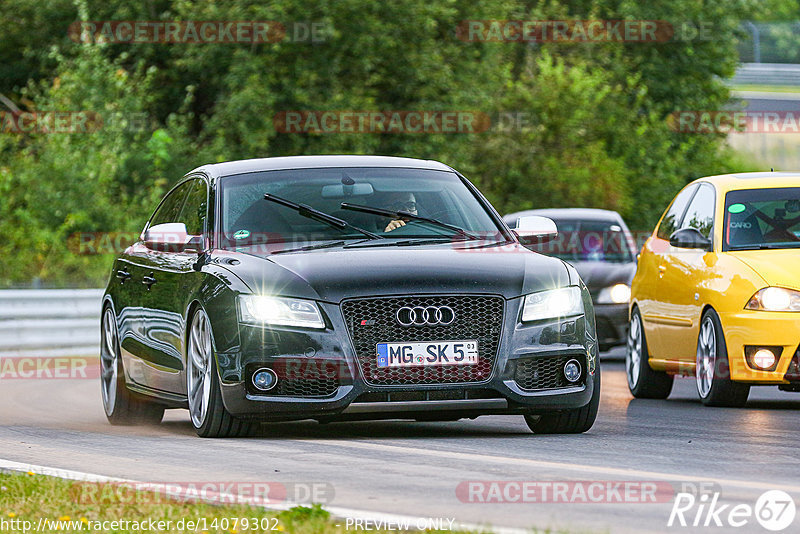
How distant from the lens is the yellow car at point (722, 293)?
11742 millimetres

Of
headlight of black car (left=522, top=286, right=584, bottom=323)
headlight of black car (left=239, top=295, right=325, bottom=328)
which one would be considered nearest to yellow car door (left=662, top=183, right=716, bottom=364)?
headlight of black car (left=522, top=286, right=584, bottom=323)

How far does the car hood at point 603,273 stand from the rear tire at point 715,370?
7.22 m

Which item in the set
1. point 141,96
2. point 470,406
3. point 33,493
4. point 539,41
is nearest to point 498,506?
point 33,493

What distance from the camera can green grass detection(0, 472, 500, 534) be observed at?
20.3ft

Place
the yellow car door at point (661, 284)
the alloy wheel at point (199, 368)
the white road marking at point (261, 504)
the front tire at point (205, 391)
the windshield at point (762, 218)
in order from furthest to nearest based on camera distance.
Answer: the yellow car door at point (661, 284), the windshield at point (762, 218), the alloy wheel at point (199, 368), the front tire at point (205, 391), the white road marking at point (261, 504)

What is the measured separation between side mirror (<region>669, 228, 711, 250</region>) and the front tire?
13.5 feet

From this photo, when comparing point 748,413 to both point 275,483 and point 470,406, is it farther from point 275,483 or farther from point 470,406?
point 275,483

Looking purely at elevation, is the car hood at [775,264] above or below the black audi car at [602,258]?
above

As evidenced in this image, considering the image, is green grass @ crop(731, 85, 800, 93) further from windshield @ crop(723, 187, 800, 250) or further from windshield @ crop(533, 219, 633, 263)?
windshield @ crop(723, 187, 800, 250)

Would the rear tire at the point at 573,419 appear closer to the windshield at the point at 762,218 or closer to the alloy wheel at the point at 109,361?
the windshield at the point at 762,218

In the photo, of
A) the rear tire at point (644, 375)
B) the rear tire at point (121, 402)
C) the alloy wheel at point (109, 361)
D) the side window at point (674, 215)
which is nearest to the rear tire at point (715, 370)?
the rear tire at point (644, 375)

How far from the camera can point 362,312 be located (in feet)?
29.9

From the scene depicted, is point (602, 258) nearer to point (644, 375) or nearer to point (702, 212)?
point (644, 375)

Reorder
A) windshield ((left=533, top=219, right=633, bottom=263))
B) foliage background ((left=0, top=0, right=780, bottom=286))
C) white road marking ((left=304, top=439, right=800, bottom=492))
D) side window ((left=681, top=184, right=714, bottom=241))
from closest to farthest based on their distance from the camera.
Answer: white road marking ((left=304, top=439, right=800, bottom=492)) → side window ((left=681, top=184, right=714, bottom=241)) → windshield ((left=533, top=219, right=633, bottom=263)) → foliage background ((left=0, top=0, right=780, bottom=286))
